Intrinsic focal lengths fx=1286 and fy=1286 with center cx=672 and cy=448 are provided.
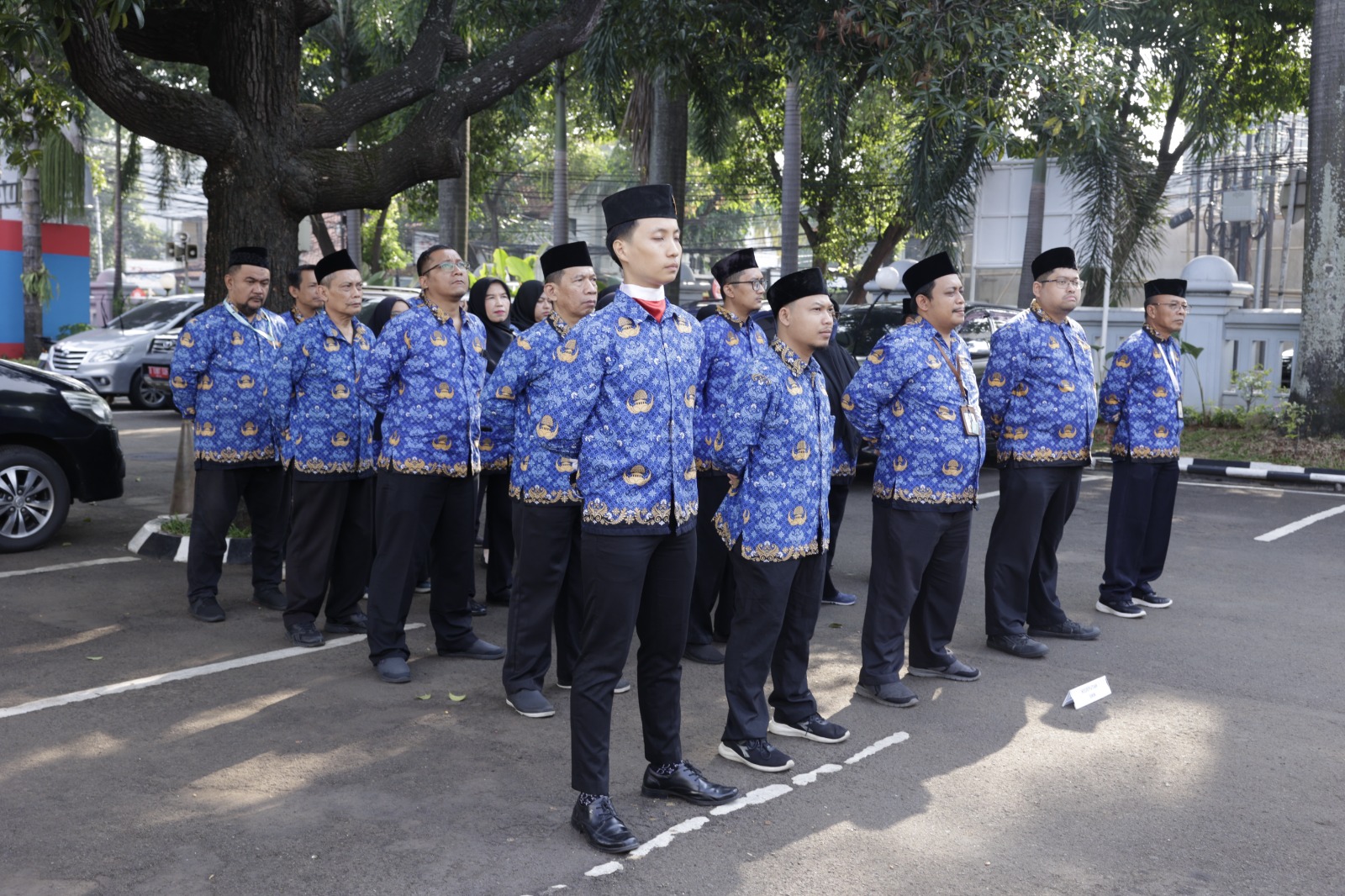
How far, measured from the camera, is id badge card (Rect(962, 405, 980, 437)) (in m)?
5.71

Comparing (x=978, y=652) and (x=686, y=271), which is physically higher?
(x=686, y=271)

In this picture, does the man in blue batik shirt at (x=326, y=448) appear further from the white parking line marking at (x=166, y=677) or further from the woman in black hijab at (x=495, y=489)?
the woman in black hijab at (x=495, y=489)

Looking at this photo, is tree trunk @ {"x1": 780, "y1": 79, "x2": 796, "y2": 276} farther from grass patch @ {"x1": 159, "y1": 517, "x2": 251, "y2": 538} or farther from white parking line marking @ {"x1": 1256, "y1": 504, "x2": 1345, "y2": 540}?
grass patch @ {"x1": 159, "y1": 517, "x2": 251, "y2": 538}

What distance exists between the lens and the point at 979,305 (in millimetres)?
13562

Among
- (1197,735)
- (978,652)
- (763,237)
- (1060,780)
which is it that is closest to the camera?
(1060,780)

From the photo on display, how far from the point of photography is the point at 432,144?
8977mm

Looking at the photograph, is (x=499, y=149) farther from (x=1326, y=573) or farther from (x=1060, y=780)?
(x=1060, y=780)

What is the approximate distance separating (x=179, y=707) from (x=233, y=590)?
2314mm

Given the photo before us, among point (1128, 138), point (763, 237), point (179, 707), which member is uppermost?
point (763, 237)

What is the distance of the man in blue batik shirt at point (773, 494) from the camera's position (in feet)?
15.5

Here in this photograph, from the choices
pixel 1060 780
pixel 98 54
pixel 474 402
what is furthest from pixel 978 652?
pixel 98 54

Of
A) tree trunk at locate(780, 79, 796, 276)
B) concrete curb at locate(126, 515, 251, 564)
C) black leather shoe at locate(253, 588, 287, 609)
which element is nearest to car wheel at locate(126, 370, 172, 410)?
tree trunk at locate(780, 79, 796, 276)

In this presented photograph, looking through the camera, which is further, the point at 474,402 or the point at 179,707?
the point at 474,402

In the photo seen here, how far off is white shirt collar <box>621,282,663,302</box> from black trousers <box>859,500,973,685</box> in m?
2.07
